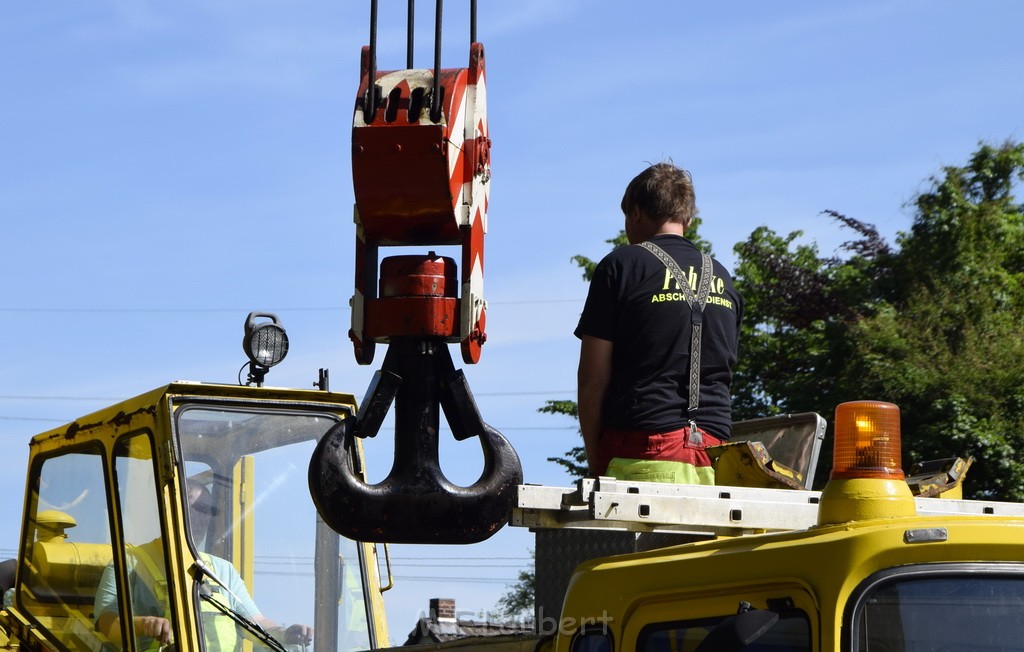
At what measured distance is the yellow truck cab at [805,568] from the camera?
2389mm

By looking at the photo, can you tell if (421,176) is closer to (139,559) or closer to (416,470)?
(416,470)

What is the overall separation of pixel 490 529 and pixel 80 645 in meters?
2.07

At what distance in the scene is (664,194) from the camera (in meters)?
4.06

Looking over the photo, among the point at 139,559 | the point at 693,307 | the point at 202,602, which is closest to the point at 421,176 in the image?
the point at 693,307

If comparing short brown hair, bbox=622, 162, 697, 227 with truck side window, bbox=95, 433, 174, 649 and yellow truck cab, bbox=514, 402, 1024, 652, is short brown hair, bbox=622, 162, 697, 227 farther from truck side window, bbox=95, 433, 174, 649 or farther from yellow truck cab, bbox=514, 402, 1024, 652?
truck side window, bbox=95, 433, 174, 649

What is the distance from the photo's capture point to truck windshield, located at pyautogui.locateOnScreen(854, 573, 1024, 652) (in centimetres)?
238

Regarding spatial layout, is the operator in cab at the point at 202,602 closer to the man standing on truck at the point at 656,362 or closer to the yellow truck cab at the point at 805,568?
the man standing on truck at the point at 656,362

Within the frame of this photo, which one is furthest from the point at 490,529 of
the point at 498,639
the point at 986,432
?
the point at 986,432

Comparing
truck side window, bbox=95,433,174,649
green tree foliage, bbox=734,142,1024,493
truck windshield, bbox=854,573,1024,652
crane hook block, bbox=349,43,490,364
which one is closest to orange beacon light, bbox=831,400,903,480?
truck windshield, bbox=854,573,1024,652

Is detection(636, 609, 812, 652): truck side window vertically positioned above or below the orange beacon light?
below

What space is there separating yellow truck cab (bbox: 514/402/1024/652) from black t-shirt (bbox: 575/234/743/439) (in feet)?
2.04

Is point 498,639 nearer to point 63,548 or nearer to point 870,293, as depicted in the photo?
point 63,548

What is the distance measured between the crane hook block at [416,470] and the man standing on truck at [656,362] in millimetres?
366

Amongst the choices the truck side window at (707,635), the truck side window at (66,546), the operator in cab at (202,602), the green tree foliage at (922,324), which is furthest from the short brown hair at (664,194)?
the green tree foliage at (922,324)
